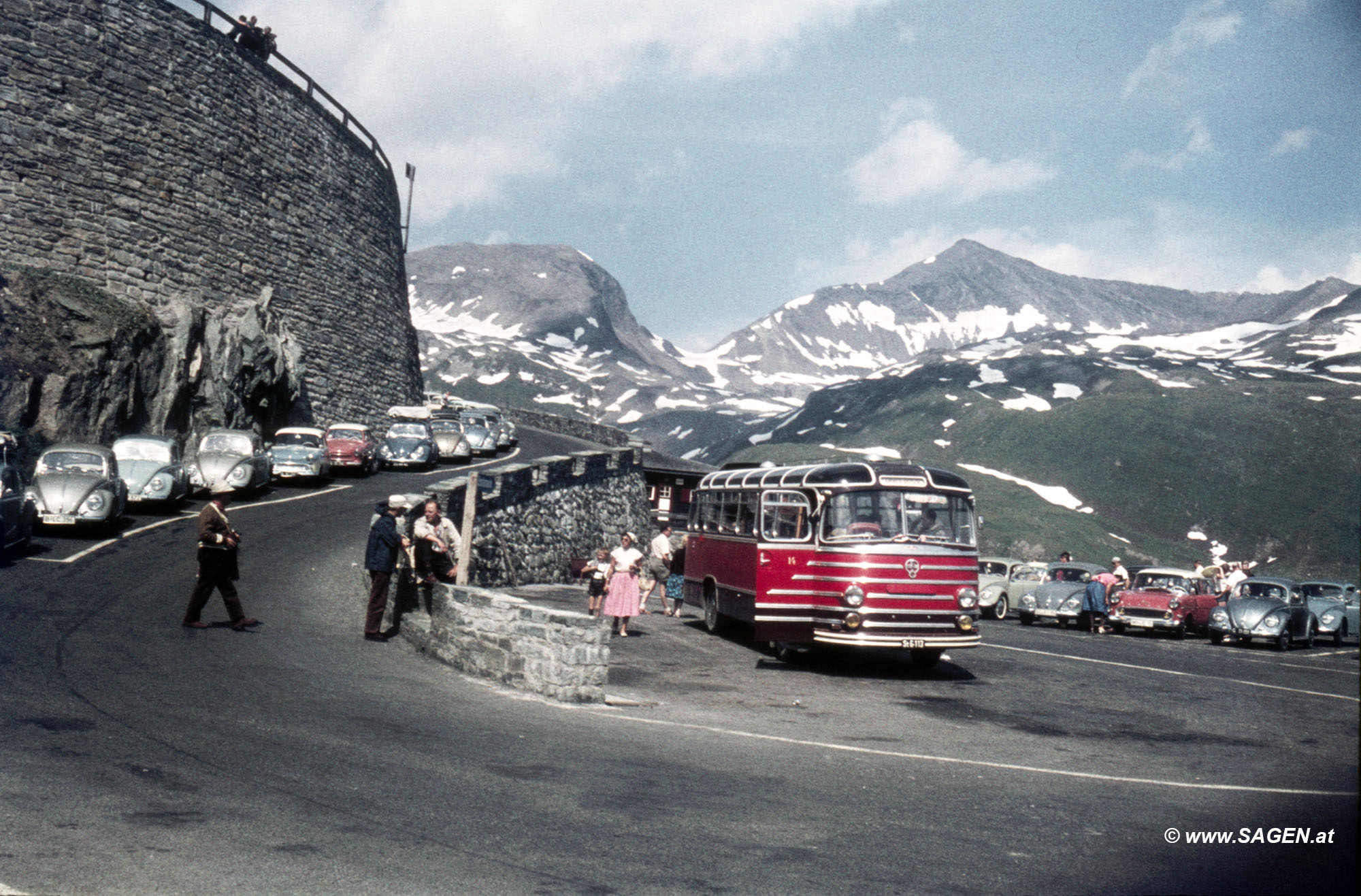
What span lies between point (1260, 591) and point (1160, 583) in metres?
2.28

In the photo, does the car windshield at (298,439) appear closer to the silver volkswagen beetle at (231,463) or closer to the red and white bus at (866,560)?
the silver volkswagen beetle at (231,463)

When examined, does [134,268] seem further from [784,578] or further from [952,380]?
[952,380]

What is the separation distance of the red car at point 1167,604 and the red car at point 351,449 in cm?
2305

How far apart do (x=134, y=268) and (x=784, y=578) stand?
27.9 meters

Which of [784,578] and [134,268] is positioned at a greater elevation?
[134,268]

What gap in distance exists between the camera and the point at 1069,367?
13500 centimetres

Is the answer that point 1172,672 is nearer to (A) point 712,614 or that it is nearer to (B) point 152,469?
(A) point 712,614

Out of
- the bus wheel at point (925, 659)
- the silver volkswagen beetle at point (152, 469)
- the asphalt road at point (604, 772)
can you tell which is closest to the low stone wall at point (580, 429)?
the silver volkswagen beetle at point (152, 469)

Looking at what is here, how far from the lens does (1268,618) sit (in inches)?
851

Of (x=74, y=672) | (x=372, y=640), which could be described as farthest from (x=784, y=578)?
(x=74, y=672)

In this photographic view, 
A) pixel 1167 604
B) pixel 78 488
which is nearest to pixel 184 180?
pixel 78 488

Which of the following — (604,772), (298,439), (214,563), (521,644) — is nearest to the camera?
(604,772)

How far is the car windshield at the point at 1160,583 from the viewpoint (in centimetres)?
2477

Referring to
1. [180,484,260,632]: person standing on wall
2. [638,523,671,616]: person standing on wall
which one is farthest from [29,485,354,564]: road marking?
[638,523,671,616]: person standing on wall
